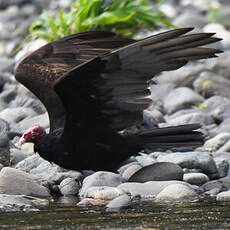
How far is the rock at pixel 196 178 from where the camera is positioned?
20.6 ft

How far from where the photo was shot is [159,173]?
621 cm

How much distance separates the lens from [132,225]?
178 inches

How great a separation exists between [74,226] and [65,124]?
5.50 ft

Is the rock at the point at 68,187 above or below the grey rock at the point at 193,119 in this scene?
below

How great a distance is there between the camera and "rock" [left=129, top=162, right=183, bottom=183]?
6180mm

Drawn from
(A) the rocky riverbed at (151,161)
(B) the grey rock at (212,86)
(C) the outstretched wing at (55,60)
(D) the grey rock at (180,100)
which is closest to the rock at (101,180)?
(A) the rocky riverbed at (151,161)

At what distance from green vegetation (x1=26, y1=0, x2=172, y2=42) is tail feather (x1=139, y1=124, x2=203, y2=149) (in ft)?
12.6

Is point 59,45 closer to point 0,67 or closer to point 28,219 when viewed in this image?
point 28,219

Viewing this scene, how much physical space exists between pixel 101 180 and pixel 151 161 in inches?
36.4

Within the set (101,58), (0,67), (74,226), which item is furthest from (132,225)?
(0,67)

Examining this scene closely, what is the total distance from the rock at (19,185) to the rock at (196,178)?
1.28 m

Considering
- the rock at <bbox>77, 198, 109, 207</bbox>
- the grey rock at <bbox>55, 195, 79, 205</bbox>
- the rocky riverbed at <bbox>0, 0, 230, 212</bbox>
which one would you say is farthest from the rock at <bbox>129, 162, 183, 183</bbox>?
the rock at <bbox>77, 198, 109, 207</bbox>

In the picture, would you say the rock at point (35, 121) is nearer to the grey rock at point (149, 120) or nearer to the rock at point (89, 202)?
the grey rock at point (149, 120)

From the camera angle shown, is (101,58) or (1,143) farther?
(1,143)
